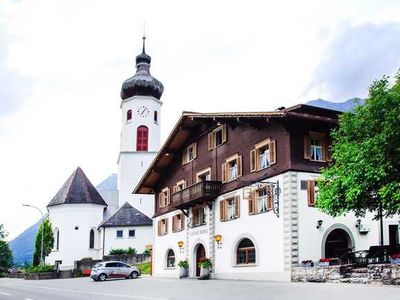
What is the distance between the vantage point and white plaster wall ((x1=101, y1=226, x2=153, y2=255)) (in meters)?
63.3

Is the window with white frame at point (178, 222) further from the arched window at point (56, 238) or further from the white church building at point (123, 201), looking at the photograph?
the arched window at point (56, 238)

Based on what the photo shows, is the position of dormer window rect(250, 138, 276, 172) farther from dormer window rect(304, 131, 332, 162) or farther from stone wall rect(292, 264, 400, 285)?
stone wall rect(292, 264, 400, 285)

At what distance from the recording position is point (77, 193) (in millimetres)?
69688

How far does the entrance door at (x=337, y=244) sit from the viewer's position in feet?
95.6

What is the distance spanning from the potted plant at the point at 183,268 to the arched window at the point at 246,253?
704 cm

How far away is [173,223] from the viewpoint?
142 feet

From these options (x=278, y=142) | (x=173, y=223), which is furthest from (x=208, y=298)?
(x=173, y=223)

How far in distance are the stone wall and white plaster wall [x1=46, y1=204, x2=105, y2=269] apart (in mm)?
44161

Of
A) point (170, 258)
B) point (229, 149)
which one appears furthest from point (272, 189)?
point (170, 258)

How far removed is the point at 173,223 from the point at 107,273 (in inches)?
266

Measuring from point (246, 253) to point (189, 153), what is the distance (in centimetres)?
1108

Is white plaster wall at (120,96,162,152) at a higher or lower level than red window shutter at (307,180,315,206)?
higher

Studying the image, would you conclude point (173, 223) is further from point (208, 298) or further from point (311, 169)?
point (208, 298)

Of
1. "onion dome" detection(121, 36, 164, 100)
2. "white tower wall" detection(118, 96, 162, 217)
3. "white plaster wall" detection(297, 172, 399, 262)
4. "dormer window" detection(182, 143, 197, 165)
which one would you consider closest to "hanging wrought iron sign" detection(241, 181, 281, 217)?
"white plaster wall" detection(297, 172, 399, 262)
